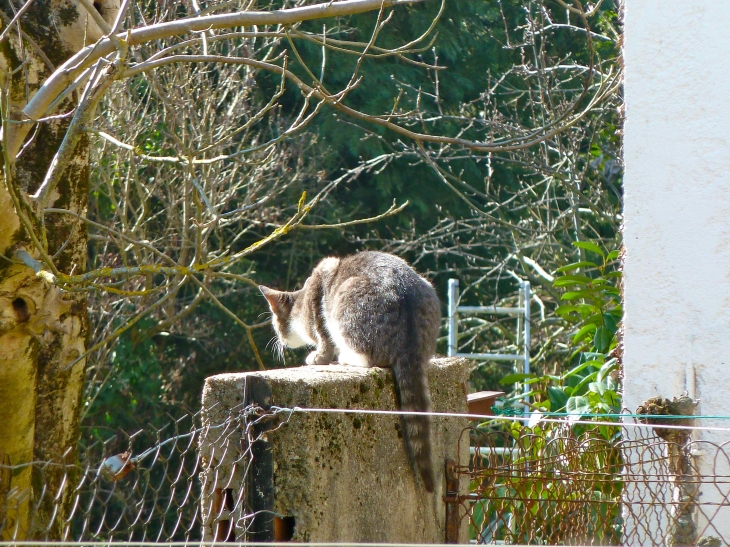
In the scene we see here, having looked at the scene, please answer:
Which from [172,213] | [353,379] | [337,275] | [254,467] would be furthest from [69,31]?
[172,213]

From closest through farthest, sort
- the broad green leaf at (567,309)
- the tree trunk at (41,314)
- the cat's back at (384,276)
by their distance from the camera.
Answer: the tree trunk at (41,314)
the cat's back at (384,276)
the broad green leaf at (567,309)

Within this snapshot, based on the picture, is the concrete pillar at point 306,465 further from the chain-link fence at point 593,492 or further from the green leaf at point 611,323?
the green leaf at point 611,323

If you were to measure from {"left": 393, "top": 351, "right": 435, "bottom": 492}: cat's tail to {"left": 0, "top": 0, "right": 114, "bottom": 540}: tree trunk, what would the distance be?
1.30 meters

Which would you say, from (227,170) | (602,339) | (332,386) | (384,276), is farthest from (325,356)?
(227,170)

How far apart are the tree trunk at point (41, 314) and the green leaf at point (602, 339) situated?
126 inches

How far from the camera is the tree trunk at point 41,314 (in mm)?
3168

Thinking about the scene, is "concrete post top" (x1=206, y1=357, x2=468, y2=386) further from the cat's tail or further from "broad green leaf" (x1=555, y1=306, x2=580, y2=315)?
"broad green leaf" (x1=555, y1=306, x2=580, y2=315)

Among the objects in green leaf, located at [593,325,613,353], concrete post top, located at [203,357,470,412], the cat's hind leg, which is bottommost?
concrete post top, located at [203,357,470,412]

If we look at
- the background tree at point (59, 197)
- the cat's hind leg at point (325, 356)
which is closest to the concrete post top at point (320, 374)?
the background tree at point (59, 197)

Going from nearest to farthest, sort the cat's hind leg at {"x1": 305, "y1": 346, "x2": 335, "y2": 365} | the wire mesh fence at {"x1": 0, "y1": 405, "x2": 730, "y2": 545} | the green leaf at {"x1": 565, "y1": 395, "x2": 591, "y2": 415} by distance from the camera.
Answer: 1. the wire mesh fence at {"x1": 0, "y1": 405, "x2": 730, "y2": 545}
2. the cat's hind leg at {"x1": 305, "y1": 346, "x2": 335, "y2": 365}
3. the green leaf at {"x1": 565, "y1": 395, "x2": 591, "y2": 415}

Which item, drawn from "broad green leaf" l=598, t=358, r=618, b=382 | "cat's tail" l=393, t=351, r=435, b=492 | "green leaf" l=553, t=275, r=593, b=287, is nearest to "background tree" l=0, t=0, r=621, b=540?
"cat's tail" l=393, t=351, r=435, b=492

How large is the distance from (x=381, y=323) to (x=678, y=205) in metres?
1.41

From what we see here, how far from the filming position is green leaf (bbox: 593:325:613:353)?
5590 mm

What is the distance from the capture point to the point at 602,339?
5.60m
